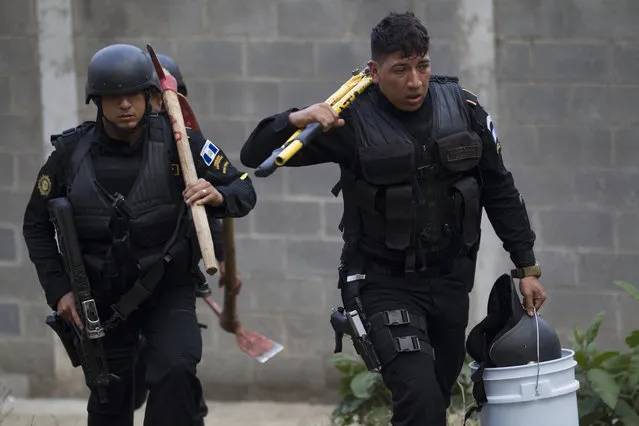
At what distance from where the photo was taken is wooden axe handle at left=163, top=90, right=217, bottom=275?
4.75 metres

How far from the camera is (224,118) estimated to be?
734 centimetres

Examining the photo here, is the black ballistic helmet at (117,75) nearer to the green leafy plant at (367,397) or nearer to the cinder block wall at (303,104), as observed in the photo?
the green leafy plant at (367,397)

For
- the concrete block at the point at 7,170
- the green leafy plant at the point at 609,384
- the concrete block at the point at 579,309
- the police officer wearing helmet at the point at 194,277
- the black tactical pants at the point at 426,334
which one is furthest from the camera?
the concrete block at the point at 7,170

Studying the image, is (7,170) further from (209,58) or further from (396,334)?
(396,334)

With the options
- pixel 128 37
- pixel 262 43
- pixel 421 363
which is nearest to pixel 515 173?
pixel 262 43

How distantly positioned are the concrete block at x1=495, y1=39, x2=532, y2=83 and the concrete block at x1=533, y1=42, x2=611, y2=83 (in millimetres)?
41

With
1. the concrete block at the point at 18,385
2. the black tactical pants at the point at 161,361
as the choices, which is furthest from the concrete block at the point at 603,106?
the concrete block at the point at 18,385

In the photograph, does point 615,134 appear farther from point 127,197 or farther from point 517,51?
point 127,197

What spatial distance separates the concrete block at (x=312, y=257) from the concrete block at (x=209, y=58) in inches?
38.7

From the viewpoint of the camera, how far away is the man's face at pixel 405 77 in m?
4.66

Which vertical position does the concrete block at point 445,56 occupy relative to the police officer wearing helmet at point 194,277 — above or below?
above

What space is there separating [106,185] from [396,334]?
122 cm

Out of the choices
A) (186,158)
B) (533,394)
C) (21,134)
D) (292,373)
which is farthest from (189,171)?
(21,134)

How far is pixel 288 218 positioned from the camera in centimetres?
735
